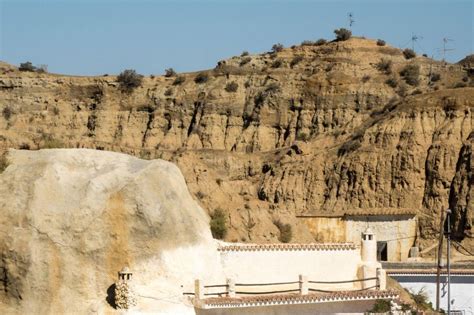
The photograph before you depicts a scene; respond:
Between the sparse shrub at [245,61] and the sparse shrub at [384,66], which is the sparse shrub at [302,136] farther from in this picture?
the sparse shrub at [245,61]

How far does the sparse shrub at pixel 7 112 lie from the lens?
98500mm

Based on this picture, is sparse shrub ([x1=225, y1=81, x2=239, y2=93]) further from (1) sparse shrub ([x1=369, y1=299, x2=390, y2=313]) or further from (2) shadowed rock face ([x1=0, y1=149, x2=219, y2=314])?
(2) shadowed rock face ([x1=0, y1=149, x2=219, y2=314])

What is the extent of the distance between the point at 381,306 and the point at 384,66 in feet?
156

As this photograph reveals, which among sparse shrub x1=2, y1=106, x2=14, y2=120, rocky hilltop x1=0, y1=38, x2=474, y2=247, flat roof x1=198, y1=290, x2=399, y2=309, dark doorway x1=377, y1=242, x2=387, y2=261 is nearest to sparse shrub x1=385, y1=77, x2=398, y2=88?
rocky hilltop x1=0, y1=38, x2=474, y2=247

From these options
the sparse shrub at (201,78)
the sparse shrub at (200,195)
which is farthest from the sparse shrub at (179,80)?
the sparse shrub at (200,195)

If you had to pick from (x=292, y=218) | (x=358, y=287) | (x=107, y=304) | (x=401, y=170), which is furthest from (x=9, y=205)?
(x=401, y=170)

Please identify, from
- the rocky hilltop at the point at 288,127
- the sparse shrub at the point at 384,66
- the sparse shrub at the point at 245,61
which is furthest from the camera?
the sparse shrub at the point at 245,61

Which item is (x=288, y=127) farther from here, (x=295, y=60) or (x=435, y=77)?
(x=435, y=77)

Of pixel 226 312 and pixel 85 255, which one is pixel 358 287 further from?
pixel 85 255

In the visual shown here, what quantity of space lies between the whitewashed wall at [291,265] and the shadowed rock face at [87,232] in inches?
34.4

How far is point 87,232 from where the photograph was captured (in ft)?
129

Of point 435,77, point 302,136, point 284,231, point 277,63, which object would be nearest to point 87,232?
point 284,231

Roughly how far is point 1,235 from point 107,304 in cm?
342

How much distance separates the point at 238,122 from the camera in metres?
91.1
